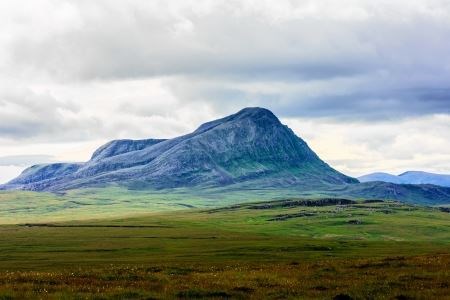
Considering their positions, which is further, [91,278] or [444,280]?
[91,278]

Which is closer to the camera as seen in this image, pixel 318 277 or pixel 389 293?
pixel 389 293

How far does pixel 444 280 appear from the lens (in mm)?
37406

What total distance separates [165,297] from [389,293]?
12.6 m

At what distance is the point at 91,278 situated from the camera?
40.7 metres

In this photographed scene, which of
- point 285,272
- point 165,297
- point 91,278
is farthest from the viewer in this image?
point 285,272

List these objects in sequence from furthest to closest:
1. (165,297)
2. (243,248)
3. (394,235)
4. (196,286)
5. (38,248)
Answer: (394,235) < (38,248) < (243,248) < (196,286) < (165,297)

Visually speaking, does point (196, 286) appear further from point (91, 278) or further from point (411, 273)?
point (411, 273)

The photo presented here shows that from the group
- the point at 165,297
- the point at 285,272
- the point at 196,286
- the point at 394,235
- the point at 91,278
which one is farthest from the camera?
the point at 394,235

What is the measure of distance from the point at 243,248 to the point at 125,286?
8310cm

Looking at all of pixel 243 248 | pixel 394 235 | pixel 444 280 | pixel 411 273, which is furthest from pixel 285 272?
pixel 394 235

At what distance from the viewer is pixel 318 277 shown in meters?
41.6

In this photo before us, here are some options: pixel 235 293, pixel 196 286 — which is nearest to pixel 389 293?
pixel 235 293

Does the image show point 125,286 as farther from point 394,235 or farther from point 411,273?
point 394,235

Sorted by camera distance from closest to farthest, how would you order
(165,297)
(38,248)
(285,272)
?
1. (165,297)
2. (285,272)
3. (38,248)
